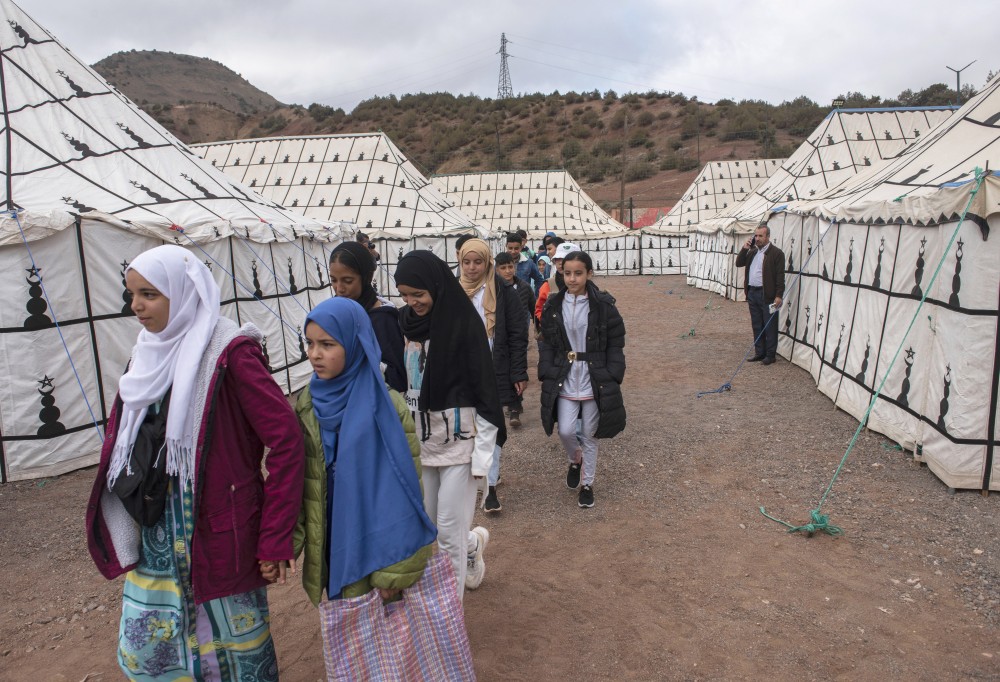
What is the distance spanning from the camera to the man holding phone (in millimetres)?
7559

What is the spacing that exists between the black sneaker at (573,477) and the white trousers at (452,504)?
1813 millimetres

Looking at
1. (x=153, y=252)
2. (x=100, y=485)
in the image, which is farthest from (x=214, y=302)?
(x=100, y=485)

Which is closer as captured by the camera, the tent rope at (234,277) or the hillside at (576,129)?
the tent rope at (234,277)

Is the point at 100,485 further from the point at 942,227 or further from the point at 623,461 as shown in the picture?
the point at 942,227

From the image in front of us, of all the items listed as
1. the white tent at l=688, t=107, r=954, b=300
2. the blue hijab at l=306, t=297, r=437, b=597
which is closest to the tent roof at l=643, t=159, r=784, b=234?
the white tent at l=688, t=107, r=954, b=300

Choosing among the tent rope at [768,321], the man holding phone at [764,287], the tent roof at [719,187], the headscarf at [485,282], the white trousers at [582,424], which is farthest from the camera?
the tent roof at [719,187]

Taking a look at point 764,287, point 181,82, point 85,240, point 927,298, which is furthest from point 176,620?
point 181,82

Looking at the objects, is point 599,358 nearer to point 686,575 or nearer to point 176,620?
point 686,575

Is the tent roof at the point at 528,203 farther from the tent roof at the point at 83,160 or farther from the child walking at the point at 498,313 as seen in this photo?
the child walking at the point at 498,313

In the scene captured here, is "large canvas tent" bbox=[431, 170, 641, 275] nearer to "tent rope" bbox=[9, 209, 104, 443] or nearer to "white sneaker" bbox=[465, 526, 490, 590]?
"tent rope" bbox=[9, 209, 104, 443]

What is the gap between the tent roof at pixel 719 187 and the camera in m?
21.8

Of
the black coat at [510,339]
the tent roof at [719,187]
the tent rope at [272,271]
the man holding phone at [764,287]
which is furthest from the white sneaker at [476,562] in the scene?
the tent roof at [719,187]

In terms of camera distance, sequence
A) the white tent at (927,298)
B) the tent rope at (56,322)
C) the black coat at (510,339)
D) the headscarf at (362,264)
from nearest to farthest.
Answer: the headscarf at (362,264) < the black coat at (510,339) < the white tent at (927,298) < the tent rope at (56,322)

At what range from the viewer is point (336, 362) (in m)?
1.79
